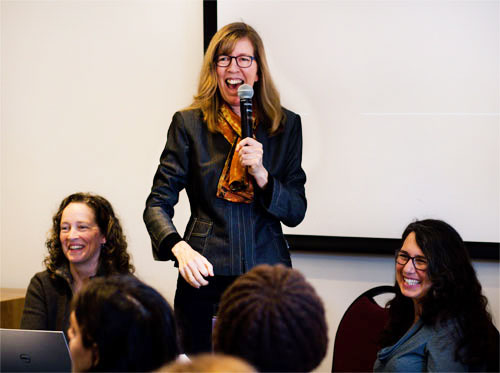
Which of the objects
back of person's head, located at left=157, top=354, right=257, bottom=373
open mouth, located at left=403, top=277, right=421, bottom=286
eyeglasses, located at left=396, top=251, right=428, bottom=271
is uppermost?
back of person's head, located at left=157, top=354, right=257, bottom=373

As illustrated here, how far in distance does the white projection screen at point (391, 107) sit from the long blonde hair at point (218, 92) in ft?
3.17

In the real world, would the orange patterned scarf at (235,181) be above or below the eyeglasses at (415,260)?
above

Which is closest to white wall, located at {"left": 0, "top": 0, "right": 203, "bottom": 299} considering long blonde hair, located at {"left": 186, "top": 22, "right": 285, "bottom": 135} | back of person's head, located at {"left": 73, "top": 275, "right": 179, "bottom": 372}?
long blonde hair, located at {"left": 186, "top": 22, "right": 285, "bottom": 135}

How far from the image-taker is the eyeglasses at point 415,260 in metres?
2.04

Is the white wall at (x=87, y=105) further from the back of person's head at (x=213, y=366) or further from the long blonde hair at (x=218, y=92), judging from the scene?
the back of person's head at (x=213, y=366)

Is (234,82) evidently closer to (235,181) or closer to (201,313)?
(235,181)

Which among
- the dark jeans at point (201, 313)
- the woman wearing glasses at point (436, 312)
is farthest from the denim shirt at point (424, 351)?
the dark jeans at point (201, 313)

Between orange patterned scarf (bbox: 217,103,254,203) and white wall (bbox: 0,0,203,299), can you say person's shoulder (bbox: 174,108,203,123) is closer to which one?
orange patterned scarf (bbox: 217,103,254,203)

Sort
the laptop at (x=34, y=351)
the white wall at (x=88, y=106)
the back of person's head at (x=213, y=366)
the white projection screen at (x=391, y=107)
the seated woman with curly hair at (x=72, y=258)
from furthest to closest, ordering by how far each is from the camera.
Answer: the white wall at (x=88, y=106), the white projection screen at (x=391, y=107), the seated woman with curly hair at (x=72, y=258), the laptop at (x=34, y=351), the back of person's head at (x=213, y=366)

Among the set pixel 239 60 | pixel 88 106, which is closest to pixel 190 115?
pixel 239 60

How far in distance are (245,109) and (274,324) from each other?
2.92 feet

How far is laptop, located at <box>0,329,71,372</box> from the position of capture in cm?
164

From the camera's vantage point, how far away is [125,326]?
121cm

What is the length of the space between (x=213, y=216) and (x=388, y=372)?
2.32ft
